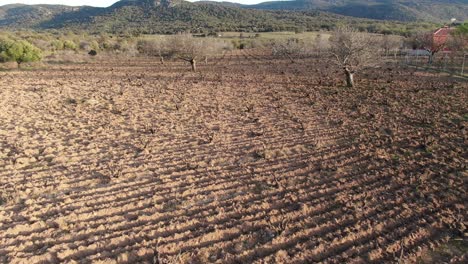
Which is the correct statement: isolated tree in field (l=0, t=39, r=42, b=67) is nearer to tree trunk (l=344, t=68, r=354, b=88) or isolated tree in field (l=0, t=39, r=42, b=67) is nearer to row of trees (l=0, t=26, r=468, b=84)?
row of trees (l=0, t=26, r=468, b=84)

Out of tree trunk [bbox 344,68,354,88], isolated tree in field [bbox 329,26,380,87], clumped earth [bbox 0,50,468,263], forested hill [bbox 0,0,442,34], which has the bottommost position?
clumped earth [bbox 0,50,468,263]

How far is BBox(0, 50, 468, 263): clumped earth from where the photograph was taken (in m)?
6.79

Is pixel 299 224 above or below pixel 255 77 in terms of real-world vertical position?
below

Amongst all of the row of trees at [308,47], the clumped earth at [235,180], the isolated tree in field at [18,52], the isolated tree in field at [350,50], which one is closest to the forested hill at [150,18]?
the row of trees at [308,47]

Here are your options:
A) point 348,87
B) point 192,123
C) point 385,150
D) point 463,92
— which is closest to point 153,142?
point 192,123

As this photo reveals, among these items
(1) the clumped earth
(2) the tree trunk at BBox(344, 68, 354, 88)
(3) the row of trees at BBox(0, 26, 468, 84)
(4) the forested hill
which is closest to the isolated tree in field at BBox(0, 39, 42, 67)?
(3) the row of trees at BBox(0, 26, 468, 84)

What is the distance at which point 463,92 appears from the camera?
20266 mm

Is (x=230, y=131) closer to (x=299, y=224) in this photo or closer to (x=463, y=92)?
(x=299, y=224)

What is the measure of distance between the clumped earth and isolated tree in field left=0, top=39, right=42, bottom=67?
18.6m

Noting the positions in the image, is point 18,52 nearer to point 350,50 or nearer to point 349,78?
point 350,50

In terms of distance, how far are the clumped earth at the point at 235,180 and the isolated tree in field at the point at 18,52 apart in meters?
18.6

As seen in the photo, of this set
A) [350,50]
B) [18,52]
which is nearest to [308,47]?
[350,50]

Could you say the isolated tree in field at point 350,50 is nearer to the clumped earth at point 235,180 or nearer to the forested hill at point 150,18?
the clumped earth at point 235,180

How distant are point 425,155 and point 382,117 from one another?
184 inches
